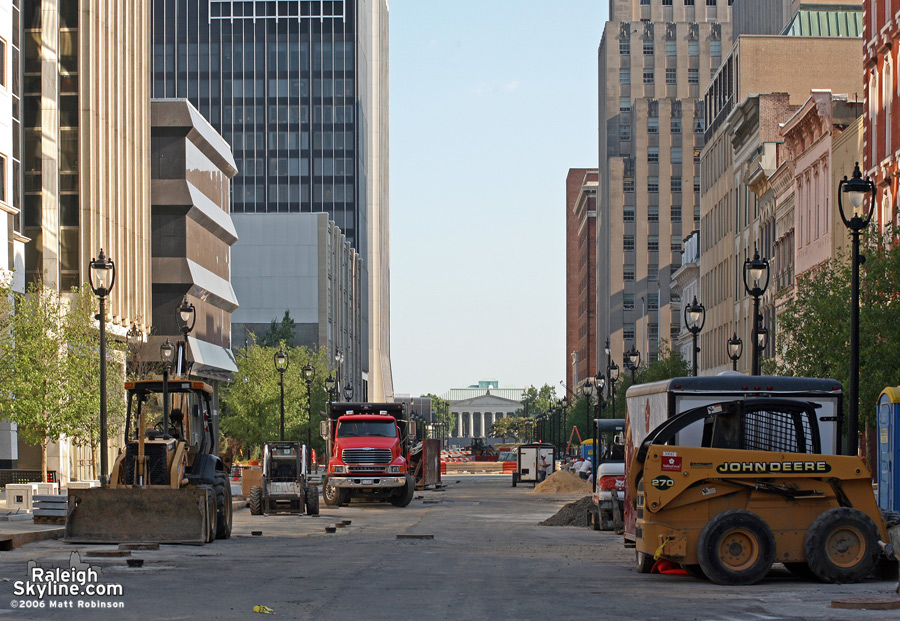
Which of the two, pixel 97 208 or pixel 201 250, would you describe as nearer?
pixel 97 208

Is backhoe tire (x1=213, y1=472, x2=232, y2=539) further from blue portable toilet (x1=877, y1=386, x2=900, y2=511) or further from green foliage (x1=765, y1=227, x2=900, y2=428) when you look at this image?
green foliage (x1=765, y1=227, x2=900, y2=428)

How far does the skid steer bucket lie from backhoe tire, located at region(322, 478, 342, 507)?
66.6 ft

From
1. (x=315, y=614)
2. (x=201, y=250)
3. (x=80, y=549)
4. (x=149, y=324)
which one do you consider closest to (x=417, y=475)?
(x=149, y=324)

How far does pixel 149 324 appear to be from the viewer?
67312mm

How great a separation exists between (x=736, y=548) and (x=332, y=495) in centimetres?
2822

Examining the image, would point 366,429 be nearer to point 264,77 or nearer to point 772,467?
point 772,467

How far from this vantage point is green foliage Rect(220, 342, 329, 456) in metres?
80.1

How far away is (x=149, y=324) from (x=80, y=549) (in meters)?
47.4

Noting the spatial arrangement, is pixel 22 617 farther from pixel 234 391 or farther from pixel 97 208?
pixel 234 391

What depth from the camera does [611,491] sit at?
93.1 feet

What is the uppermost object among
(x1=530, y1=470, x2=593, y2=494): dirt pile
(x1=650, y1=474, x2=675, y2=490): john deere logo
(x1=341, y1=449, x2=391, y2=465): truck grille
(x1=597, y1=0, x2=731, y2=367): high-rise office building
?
(x1=597, y1=0, x2=731, y2=367): high-rise office building

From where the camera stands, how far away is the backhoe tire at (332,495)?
42562mm

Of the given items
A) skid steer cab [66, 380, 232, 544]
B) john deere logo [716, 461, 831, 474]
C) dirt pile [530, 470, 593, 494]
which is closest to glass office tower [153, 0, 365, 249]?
dirt pile [530, 470, 593, 494]

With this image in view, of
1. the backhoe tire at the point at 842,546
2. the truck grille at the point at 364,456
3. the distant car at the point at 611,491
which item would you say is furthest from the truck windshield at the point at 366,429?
the backhoe tire at the point at 842,546
